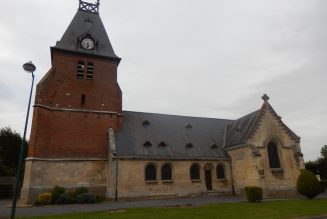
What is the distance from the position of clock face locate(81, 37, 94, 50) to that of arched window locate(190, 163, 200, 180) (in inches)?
684

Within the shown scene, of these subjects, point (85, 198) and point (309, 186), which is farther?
point (85, 198)

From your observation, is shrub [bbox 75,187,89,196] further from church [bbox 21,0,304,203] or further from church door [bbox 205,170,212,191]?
church door [bbox 205,170,212,191]

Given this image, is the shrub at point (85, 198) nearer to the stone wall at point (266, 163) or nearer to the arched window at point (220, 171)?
the arched window at point (220, 171)

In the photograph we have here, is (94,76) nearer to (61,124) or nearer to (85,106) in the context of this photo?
(85,106)

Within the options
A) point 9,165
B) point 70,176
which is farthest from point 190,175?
point 9,165

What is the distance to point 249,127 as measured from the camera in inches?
1139

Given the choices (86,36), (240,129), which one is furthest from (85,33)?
(240,129)

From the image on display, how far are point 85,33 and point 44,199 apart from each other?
17.7m

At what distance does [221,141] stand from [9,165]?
34.5 metres

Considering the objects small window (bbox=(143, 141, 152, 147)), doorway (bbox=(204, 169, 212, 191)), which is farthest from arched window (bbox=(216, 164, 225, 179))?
small window (bbox=(143, 141, 152, 147))

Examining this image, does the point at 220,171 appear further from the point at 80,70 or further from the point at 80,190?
the point at 80,70

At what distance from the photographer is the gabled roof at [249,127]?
27469 mm

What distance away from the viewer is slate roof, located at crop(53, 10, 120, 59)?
2897cm

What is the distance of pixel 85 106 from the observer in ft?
90.7
